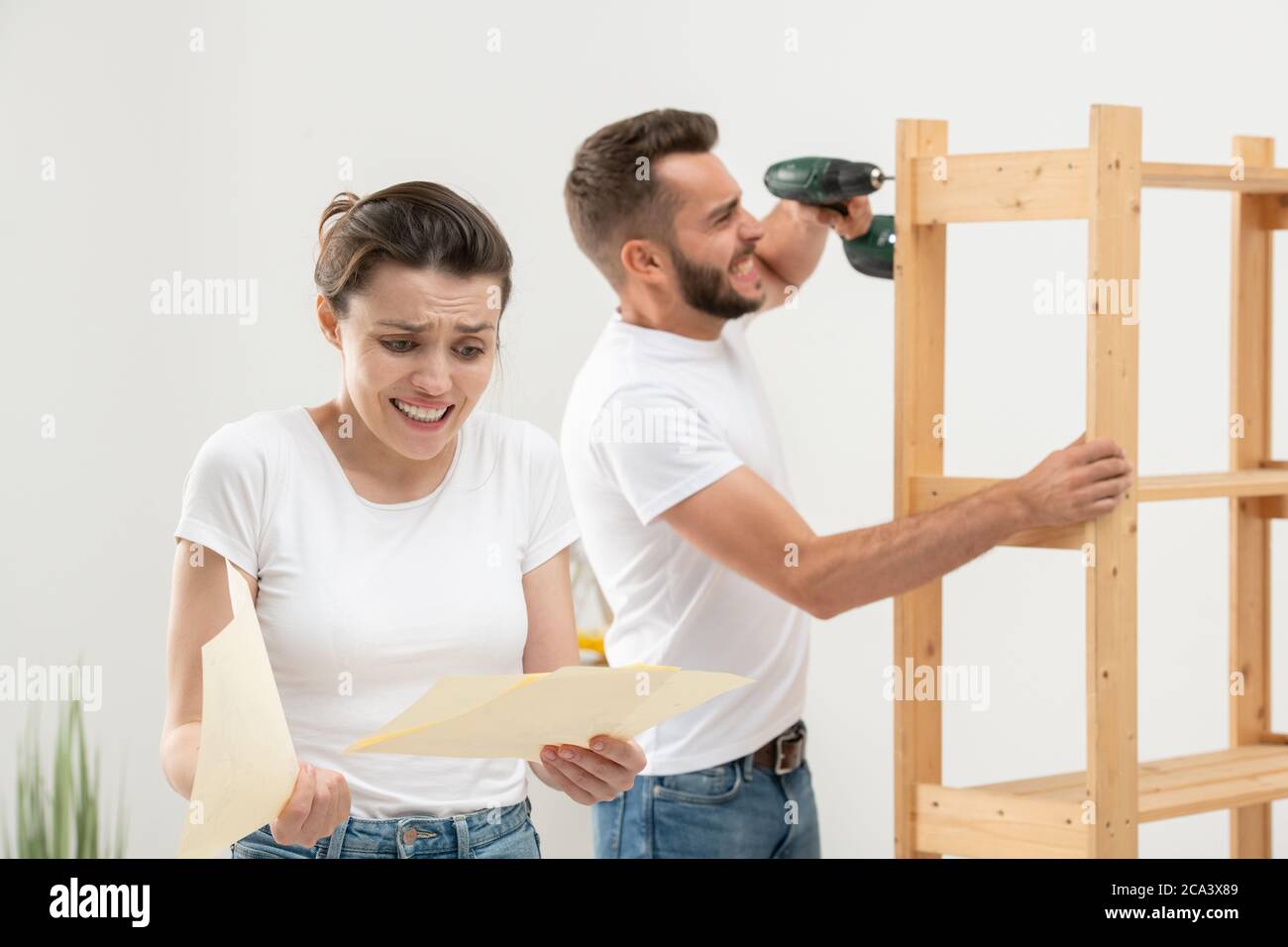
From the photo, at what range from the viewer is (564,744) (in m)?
1.36

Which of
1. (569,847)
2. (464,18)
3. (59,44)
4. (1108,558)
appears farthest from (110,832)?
(1108,558)

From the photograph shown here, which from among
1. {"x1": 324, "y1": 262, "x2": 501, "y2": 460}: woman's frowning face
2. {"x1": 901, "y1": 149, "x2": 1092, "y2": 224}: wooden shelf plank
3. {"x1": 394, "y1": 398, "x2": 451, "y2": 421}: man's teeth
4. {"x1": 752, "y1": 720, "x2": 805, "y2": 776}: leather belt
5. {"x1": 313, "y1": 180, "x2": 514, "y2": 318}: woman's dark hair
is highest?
{"x1": 901, "y1": 149, "x2": 1092, "y2": 224}: wooden shelf plank

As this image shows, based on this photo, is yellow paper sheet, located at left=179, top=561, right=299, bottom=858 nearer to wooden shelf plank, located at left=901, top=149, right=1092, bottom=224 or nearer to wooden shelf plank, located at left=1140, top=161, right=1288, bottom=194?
wooden shelf plank, located at left=901, top=149, right=1092, bottom=224

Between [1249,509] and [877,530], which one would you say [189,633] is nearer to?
[877,530]

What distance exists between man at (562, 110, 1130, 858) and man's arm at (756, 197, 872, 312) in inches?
4.5

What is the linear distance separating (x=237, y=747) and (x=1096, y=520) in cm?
121

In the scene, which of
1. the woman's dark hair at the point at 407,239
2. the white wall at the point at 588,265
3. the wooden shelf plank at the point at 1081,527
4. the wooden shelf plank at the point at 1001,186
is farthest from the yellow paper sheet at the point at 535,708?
the white wall at the point at 588,265

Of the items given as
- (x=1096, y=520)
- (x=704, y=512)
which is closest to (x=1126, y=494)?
(x=1096, y=520)

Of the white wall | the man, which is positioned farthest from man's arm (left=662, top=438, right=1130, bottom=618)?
the white wall

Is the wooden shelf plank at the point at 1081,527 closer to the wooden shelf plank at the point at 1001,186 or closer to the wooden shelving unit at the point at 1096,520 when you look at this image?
the wooden shelving unit at the point at 1096,520

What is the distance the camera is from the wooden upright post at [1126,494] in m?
1.89

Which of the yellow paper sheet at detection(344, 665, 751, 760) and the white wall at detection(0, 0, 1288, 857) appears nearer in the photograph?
the yellow paper sheet at detection(344, 665, 751, 760)

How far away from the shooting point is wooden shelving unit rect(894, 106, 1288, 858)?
1914mm
